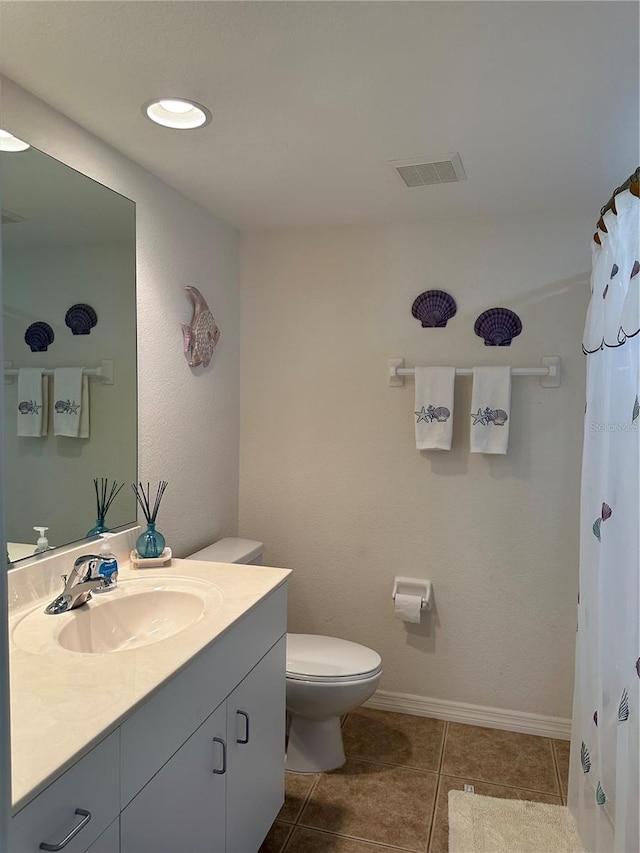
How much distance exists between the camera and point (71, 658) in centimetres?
135

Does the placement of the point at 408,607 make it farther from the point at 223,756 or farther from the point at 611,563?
the point at 223,756

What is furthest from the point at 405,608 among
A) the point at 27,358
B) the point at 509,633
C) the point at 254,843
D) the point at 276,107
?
the point at 276,107

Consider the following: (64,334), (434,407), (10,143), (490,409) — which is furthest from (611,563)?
(10,143)

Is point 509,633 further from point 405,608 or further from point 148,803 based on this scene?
point 148,803

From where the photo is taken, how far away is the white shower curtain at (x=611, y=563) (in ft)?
5.41

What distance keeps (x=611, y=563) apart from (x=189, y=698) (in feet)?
Answer: 4.04

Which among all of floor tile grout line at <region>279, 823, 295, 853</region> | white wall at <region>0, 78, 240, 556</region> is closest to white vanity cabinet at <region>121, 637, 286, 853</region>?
floor tile grout line at <region>279, 823, 295, 853</region>

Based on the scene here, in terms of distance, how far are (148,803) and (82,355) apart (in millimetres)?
1285

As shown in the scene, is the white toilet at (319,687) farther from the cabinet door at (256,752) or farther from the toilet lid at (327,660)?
the cabinet door at (256,752)

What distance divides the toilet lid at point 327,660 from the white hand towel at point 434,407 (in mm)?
916

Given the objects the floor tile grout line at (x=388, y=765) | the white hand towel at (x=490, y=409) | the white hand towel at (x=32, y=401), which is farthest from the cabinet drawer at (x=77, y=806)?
the white hand towel at (x=490, y=409)

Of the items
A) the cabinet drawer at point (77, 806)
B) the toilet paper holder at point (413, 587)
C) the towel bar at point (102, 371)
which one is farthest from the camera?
the toilet paper holder at point (413, 587)

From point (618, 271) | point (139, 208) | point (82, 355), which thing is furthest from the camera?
point (139, 208)

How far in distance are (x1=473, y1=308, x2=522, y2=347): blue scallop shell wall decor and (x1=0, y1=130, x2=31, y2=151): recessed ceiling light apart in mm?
Answer: 1874
